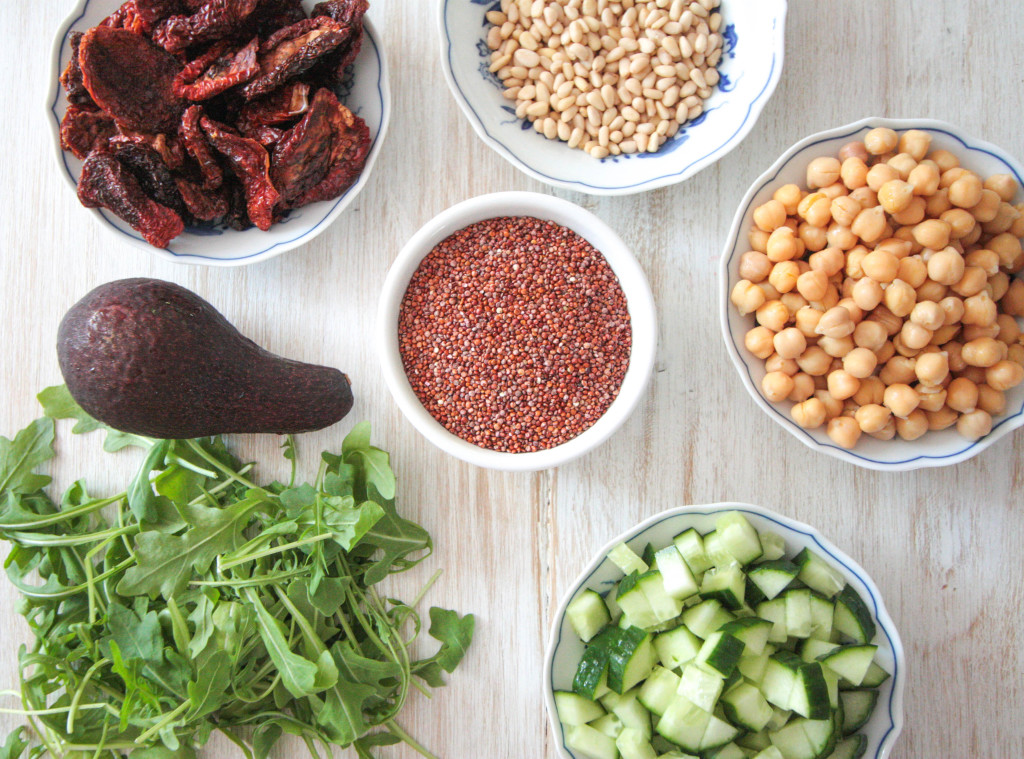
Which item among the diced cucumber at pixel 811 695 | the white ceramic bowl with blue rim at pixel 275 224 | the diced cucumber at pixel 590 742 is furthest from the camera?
the white ceramic bowl with blue rim at pixel 275 224

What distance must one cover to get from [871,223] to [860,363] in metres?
0.23

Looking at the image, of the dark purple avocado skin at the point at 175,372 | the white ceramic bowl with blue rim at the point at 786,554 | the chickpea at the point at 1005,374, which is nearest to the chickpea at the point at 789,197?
the chickpea at the point at 1005,374

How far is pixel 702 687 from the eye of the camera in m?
1.08

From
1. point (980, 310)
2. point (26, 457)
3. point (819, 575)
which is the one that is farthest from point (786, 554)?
point (26, 457)

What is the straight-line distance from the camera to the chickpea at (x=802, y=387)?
1.22 metres

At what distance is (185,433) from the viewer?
1.27 meters

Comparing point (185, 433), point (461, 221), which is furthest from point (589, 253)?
point (185, 433)

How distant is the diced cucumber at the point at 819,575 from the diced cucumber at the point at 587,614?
13.4 inches

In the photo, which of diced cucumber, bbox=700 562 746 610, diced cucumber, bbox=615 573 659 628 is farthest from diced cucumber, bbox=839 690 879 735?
diced cucumber, bbox=615 573 659 628

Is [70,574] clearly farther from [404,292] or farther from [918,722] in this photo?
[918,722]

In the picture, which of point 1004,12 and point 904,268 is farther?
point 1004,12

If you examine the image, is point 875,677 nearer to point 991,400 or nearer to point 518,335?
point 991,400

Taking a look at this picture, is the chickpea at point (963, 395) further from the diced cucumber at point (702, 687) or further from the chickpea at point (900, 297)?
the diced cucumber at point (702, 687)

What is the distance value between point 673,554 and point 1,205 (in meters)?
1.51
